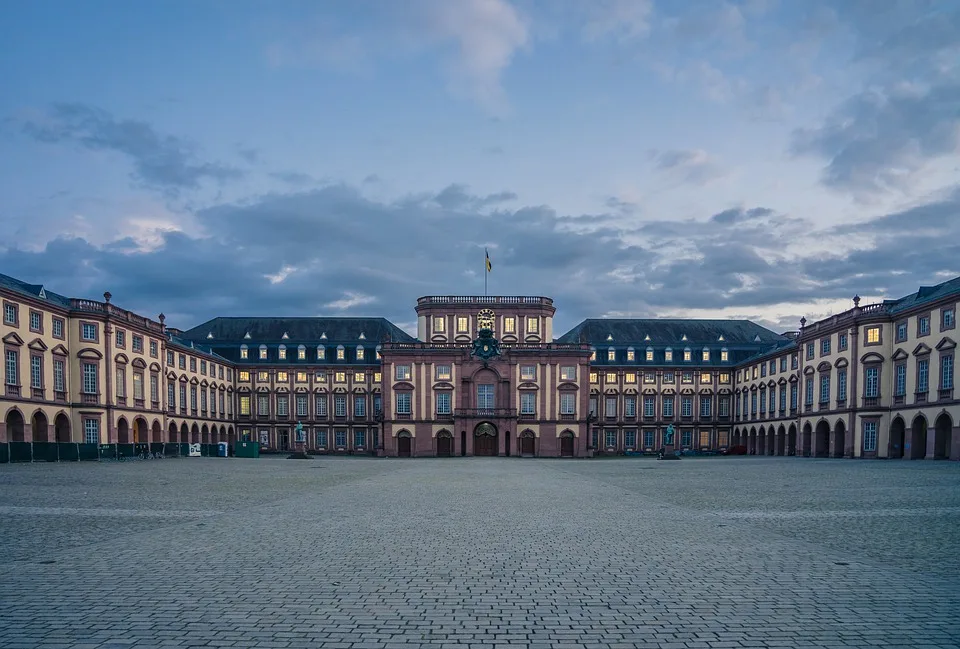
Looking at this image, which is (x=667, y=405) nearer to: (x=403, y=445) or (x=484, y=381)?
(x=484, y=381)

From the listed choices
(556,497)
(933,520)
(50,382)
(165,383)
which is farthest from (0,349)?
(933,520)

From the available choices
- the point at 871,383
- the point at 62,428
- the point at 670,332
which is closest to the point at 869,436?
the point at 871,383

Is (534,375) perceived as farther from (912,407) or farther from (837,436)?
(912,407)

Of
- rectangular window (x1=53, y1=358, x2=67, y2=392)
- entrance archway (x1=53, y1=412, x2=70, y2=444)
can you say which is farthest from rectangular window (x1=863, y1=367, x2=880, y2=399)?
entrance archway (x1=53, y1=412, x2=70, y2=444)

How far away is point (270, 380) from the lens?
93438 mm

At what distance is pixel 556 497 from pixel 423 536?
10281 mm

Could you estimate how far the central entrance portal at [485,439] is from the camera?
3226 inches

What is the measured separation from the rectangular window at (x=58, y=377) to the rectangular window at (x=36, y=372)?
190 cm

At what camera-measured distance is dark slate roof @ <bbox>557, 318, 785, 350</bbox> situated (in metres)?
97.9

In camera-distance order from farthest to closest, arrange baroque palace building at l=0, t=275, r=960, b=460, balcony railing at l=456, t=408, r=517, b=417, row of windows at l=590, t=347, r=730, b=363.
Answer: row of windows at l=590, t=347, r=730, b=363 < balcony railing at l=456, t=408, r=517, b=417 < baroque palace building at l=0, t=275, r=960, b=460

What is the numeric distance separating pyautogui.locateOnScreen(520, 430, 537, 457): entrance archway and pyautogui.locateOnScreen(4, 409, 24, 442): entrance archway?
4947 cm

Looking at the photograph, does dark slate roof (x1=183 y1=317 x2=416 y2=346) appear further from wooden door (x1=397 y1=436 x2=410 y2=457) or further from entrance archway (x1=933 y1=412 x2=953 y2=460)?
entrance archway (x1=933 y1=412 x2=953 y2=460)

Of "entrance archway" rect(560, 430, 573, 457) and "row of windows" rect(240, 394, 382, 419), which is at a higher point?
"row of windows" rect(240, 394, 382, 419)

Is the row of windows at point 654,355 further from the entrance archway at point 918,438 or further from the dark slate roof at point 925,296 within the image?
the entrance archway at point 918,438
